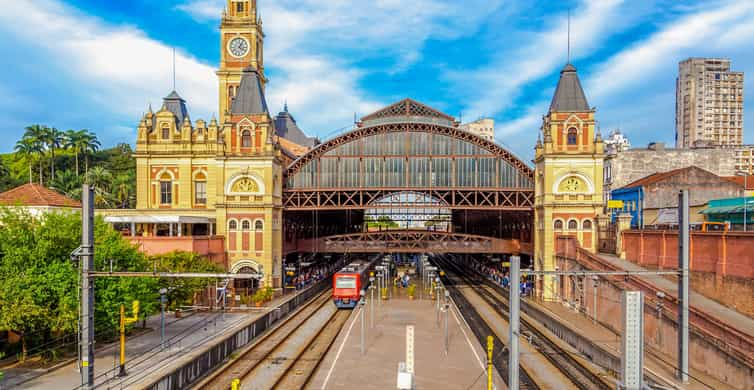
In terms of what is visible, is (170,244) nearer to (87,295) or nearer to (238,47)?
(87,295)

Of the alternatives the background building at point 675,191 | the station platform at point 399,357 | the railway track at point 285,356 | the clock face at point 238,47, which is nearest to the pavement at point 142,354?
the railway track at point 285,356

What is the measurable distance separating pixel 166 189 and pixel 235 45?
29869 millimetres

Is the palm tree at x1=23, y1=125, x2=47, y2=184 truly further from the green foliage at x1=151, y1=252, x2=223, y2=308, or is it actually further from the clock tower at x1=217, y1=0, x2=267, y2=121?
the green foliage at x1=151, y1=252, x2=223, y2=308

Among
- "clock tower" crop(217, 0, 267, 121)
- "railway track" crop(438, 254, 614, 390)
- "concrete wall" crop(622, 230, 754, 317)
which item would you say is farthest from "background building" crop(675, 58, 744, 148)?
"railway track" crop(438, 254, 614, 390)

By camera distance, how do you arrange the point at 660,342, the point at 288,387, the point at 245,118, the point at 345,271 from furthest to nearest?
1. the point at 245,118
2. the point at 345,271
3. the point at 660,342
4. the point at 288,387

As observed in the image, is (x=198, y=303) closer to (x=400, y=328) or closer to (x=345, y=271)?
(x=345, y=271)

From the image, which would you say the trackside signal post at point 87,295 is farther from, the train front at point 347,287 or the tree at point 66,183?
the tree at point 66,183

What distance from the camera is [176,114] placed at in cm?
6406

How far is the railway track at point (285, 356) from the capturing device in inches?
1083

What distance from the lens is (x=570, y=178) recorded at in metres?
55.6

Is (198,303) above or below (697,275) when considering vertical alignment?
below

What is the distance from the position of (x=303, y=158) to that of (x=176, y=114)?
51.1 feet

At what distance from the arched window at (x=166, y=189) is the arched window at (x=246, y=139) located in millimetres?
8922

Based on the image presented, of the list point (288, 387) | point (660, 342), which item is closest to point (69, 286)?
point (288, 387)
